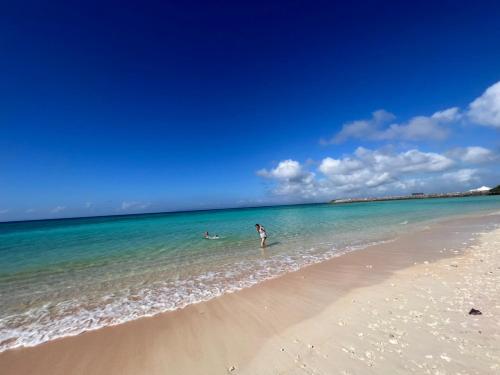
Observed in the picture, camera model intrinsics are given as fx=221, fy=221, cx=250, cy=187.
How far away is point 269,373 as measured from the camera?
13.1ft

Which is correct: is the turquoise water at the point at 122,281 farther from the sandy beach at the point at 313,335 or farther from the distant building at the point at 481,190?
the distant building at the point at 481,190

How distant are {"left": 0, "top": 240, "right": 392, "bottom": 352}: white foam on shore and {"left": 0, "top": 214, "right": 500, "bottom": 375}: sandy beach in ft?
1.55

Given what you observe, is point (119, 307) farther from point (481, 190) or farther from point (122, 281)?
point (481, 190)

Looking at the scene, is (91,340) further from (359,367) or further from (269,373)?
(359,367)

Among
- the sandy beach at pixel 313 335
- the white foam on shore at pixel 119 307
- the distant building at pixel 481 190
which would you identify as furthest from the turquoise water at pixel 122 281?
the distant building at pixel 481 190

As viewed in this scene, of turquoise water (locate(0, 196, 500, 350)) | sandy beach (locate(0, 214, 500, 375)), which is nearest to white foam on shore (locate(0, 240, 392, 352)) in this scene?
turquoise water (locate(0, 196, 500, 350))

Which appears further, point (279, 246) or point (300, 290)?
point (279, 246)

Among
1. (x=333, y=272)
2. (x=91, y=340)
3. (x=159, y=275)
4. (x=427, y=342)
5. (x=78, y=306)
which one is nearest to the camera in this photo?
(x=427, y=342)

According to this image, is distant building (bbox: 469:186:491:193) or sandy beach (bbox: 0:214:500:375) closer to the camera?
sandy beach (bbox: 0:214:500:375)

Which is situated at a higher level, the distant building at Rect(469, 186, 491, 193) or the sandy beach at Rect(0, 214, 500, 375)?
the distant building at Rect(469, 186, 491, 193)

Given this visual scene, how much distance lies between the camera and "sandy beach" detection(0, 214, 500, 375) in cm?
406

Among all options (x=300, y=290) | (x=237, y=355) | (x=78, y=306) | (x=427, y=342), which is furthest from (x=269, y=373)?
(x=78, y=306)

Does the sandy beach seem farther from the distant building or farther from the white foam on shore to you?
the distant building

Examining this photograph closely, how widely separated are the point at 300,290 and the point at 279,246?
8.73m
